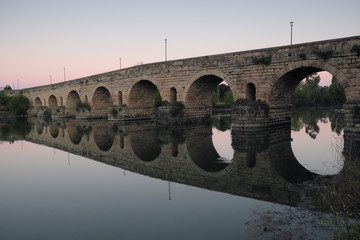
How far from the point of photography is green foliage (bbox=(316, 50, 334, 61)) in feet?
42.9

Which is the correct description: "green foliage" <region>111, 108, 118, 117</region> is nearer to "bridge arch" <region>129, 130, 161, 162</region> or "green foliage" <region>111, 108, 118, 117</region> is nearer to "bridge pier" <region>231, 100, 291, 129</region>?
"bridge arch" <region>129, 130, 161, 162</region>

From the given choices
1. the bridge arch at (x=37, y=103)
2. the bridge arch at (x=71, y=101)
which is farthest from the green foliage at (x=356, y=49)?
the bridge arch at (x=37, y=103)

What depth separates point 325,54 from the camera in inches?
520

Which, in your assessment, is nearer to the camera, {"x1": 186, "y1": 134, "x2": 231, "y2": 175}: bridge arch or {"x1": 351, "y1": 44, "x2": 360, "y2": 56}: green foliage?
{"x1": 186, "y1": 134, "x2": 231, "y2": 175}: bridge arch

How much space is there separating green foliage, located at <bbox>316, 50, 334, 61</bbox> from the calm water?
4374mm

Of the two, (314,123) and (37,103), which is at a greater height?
(37,103)

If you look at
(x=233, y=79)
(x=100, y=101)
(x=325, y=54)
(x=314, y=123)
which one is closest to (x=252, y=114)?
(x=233, y=79)

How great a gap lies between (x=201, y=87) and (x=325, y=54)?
29.8 ft

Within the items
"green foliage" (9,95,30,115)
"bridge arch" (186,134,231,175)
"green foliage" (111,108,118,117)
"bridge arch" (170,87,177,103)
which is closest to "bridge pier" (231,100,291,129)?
"bridge arch" (186,134,231,175)

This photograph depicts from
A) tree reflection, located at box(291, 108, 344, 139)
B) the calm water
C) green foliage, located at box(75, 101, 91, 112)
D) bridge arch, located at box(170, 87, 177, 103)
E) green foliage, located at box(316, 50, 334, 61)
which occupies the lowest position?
the calm water

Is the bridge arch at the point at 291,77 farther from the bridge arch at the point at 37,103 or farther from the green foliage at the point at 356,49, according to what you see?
the bridge arch at the point at 37,103

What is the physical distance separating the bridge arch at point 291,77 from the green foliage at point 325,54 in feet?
0.78

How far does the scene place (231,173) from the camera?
7258 mm

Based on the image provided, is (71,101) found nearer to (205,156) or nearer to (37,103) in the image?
(37,103)
